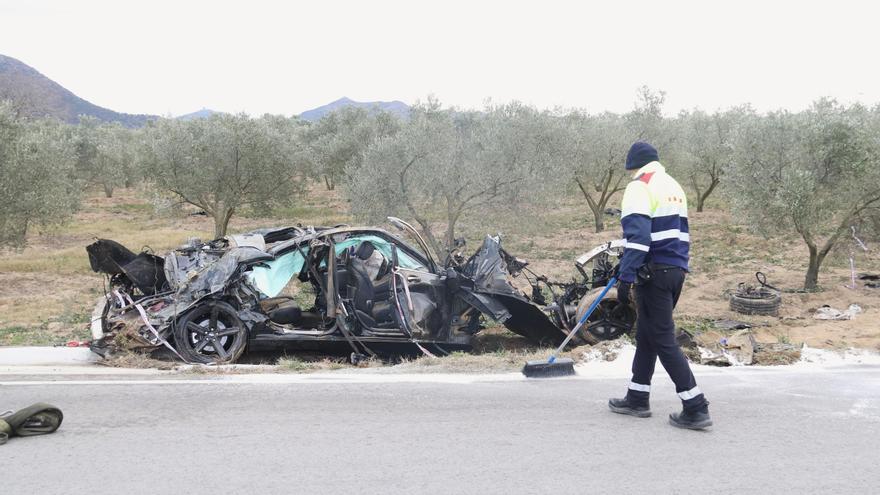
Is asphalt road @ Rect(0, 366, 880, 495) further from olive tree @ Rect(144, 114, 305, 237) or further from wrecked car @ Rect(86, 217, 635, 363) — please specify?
olive tree @ Rect(144, 114, 305, 237)

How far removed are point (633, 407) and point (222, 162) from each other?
56.0 feet

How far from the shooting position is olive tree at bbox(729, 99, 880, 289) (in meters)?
12.6

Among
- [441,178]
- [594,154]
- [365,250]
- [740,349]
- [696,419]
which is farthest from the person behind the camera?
[594,154]

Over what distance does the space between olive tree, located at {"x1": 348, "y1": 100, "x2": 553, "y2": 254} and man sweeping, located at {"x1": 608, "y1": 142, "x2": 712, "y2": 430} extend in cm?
1105

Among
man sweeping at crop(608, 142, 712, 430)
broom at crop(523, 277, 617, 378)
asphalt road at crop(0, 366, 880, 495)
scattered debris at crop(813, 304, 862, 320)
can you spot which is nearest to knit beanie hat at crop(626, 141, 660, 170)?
man sweeping at crop(608, 142, 712, 430)

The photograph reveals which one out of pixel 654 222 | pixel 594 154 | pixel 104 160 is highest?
pixel 594 154

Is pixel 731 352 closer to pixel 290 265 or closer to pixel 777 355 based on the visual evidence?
pixel 777 355

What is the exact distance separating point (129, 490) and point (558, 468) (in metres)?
2.25

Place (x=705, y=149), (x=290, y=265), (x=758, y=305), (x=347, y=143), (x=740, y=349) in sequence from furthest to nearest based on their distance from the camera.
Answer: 1. (x=347, y=143)
2. (x=705, y=149)
3. (x=758, y=305)
4. (x=290, y=265)
5. (x=740, y=349)

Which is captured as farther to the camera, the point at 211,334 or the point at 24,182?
the point at 24,182

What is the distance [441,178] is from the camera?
1566cm

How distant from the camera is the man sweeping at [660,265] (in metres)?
3.98

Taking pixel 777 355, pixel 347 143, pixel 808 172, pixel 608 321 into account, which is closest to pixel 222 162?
pixel 347 143

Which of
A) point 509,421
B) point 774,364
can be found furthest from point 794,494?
point 774,364
